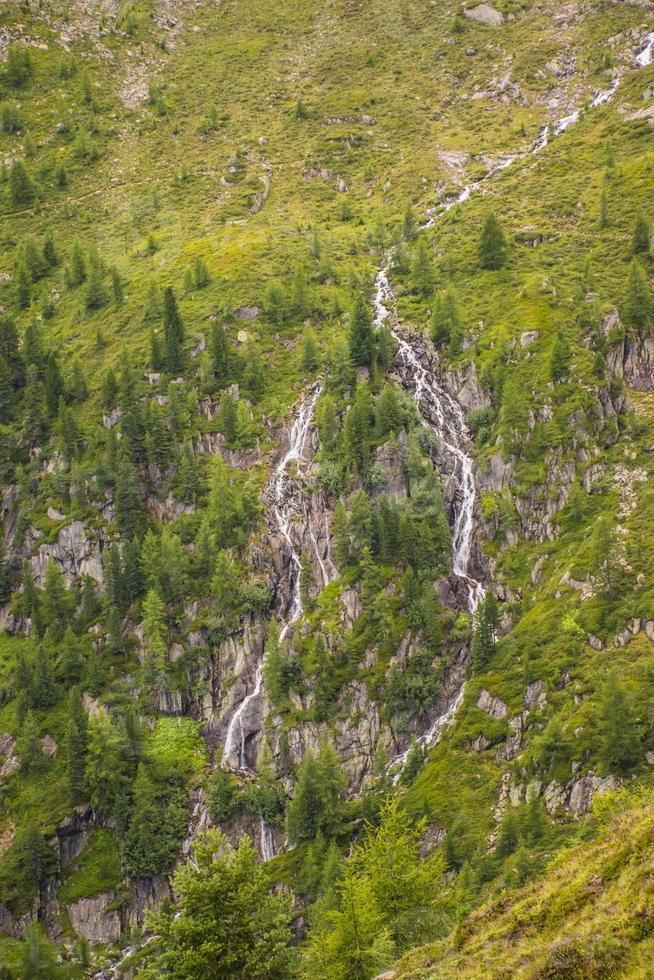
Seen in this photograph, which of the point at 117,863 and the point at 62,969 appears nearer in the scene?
the point at 62,969

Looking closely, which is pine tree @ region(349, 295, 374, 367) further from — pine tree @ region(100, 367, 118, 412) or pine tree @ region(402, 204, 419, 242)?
pine tree @ region(402, 204, 419, 242)

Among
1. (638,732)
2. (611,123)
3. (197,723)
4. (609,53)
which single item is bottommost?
(197,723)

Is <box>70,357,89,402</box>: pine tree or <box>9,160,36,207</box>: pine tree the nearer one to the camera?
<box>70,357,89,402</box>: pine tree

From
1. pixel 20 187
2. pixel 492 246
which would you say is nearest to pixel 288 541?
pixel 492 246

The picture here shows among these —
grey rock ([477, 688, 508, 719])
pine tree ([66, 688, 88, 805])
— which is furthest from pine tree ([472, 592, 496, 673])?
pine tree ([66, 688, 88, 805])

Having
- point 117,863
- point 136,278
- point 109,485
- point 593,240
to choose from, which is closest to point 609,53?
point 593,240

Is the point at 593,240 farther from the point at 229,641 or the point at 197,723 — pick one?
the point at 197,723
